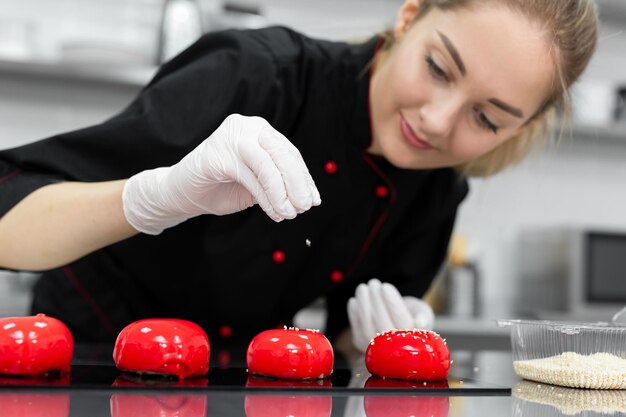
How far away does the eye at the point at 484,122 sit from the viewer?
1.45 metres

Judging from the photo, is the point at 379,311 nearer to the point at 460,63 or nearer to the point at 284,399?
the point at 460,63

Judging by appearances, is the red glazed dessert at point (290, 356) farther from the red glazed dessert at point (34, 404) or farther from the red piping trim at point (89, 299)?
the red piping trim at point (89, 299)

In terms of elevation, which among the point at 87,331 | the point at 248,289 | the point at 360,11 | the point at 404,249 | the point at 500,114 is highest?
the point at 360,11

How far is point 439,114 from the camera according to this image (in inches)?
54.5

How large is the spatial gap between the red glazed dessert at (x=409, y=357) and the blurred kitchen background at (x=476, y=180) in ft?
5.96

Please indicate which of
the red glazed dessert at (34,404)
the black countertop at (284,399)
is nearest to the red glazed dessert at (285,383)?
the black countertop at (284,399)

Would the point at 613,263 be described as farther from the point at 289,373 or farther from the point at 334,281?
the point at 289,373

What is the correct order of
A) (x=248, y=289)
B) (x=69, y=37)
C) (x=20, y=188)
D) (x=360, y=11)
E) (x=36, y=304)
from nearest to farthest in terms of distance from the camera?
(x=20, y=188) → (x=248, y=289) → (x=36, y=304) → (x=69, y=37) → (x=360, y=11)

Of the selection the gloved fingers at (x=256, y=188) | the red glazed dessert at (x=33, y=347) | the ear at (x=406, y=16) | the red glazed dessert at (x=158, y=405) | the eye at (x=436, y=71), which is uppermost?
the ear at (x=406, y=16)

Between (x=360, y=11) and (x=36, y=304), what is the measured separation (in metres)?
2.48

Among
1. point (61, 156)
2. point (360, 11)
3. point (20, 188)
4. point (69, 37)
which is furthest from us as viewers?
point (360, 11)

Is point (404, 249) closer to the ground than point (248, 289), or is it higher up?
higher up

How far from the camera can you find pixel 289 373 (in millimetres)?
969

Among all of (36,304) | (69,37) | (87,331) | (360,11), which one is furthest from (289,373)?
(360,11)
